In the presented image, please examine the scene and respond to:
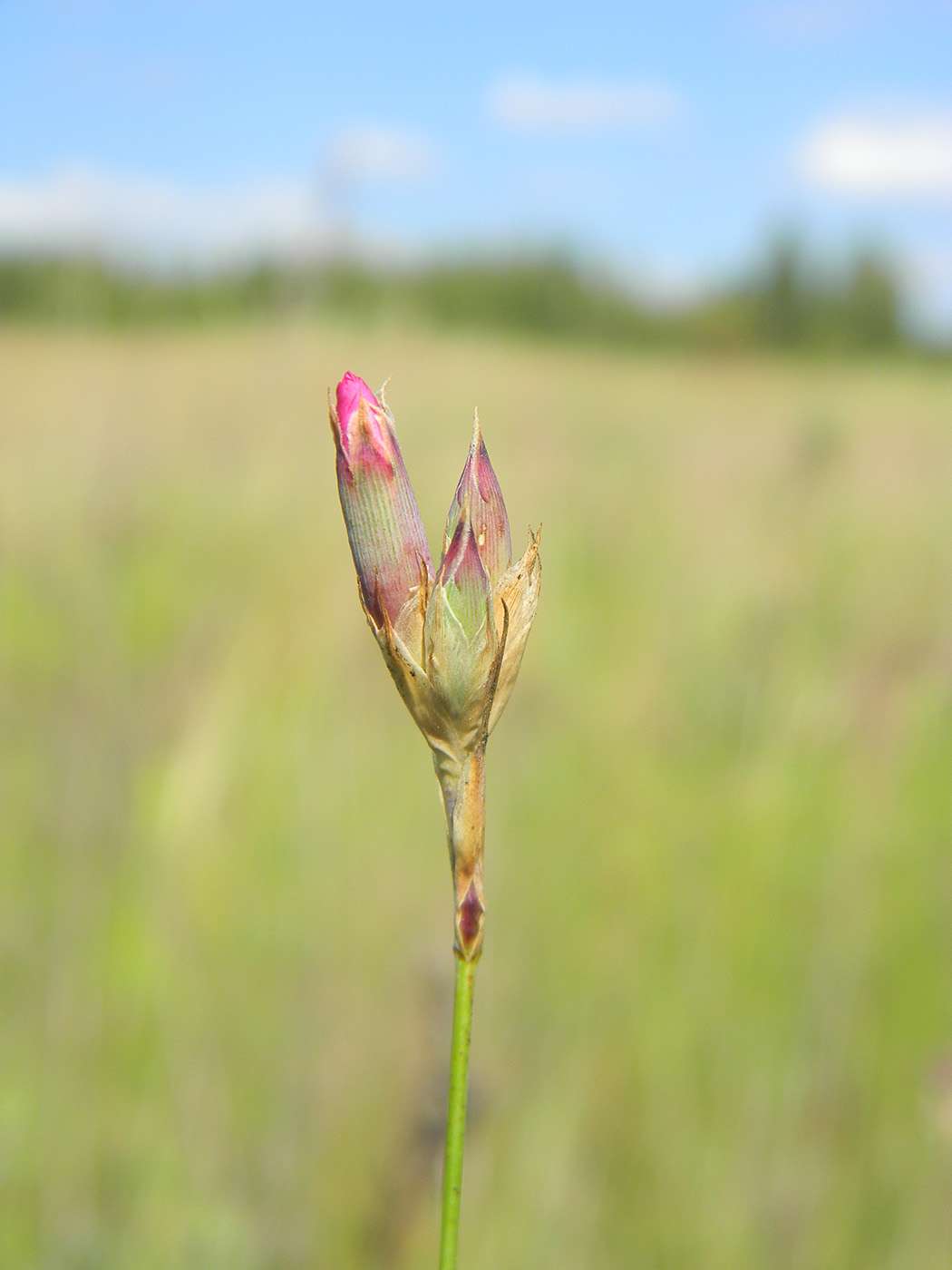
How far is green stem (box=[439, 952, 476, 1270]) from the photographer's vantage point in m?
0.28

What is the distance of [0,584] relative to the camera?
10.2 ft

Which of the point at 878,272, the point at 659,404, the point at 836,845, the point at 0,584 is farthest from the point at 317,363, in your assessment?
the point at 878,272

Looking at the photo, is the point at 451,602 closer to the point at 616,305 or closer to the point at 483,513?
the point at 483,513

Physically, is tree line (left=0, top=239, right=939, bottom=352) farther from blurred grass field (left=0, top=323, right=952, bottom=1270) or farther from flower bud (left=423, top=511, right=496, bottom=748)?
flower bud (left=423, top=511, right=496, bottom=748)

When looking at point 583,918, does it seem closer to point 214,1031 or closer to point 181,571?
point 214,1031

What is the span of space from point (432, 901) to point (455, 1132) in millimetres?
1574

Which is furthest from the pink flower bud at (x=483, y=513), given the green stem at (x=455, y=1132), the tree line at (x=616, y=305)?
the tree line at (x=616, y=305)

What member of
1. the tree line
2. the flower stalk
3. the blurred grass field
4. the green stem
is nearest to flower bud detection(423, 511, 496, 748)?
→ the flower stalk

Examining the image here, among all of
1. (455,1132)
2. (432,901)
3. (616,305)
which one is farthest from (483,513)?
(616,305)

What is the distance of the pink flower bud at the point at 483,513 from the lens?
380 millimetres

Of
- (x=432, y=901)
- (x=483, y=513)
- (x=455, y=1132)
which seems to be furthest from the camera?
(x=432, y=901)

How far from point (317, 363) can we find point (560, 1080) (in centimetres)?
405

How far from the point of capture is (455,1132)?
0.28 meters

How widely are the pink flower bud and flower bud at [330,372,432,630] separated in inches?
0.7
